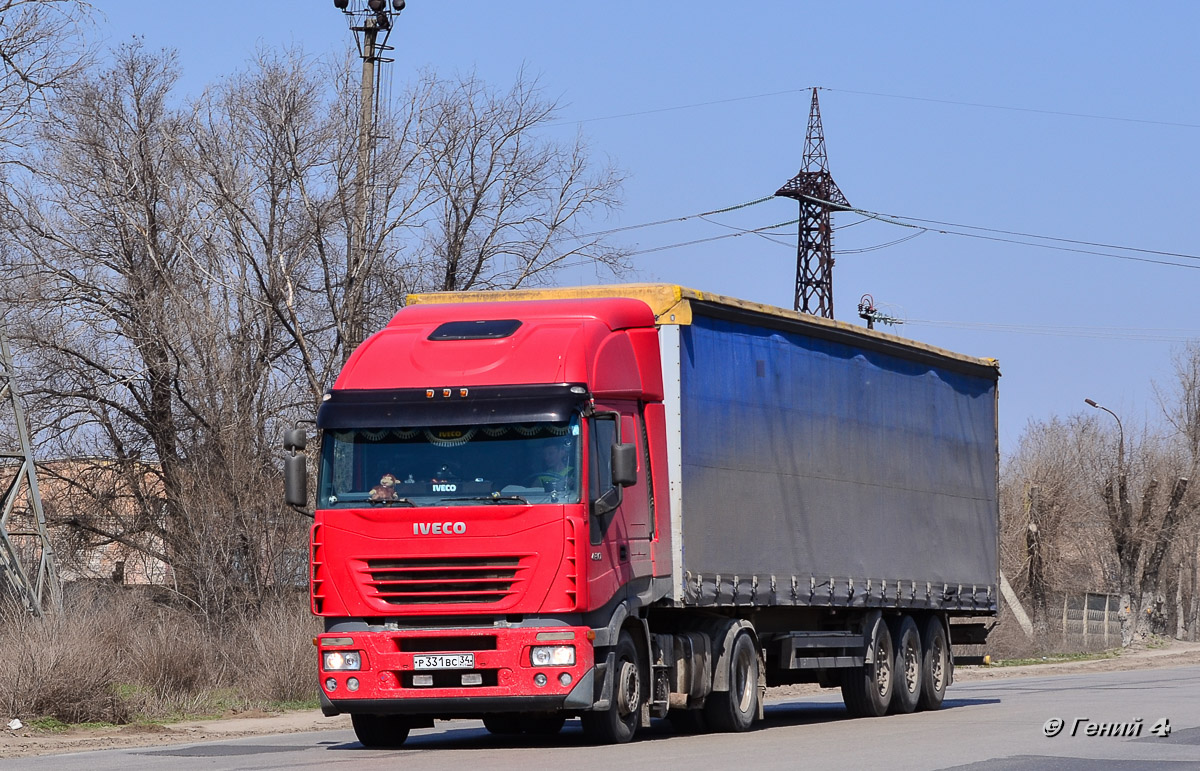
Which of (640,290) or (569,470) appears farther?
(640,290)

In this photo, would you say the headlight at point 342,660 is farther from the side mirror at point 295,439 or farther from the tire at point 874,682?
the tire at point 874,682

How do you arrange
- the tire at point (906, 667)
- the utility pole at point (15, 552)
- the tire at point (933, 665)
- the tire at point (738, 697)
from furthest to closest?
the utility pole at point (15, 552) < the tire at point (933, 665) < the tire at point (906, 667) < the tire at point (738, 697)

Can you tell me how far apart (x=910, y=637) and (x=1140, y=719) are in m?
A: 4.03

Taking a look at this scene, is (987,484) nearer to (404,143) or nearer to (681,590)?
(681,590)

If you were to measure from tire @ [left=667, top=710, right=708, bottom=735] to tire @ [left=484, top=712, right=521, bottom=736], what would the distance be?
1.57 m

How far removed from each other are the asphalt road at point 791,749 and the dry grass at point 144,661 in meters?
2.52

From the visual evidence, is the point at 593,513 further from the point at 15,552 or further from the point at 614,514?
the point at 15,552

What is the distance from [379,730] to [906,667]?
8314 millimetres

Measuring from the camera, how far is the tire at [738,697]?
52.6ft

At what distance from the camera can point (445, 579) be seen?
44.1 ft

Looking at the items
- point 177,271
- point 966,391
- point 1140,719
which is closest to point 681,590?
point 1140,719

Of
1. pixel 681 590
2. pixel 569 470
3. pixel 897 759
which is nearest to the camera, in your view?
pixel 897 759

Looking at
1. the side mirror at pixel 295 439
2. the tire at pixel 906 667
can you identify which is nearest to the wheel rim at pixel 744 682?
the tire at pixel 906 667

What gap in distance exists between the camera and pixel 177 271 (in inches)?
1230
